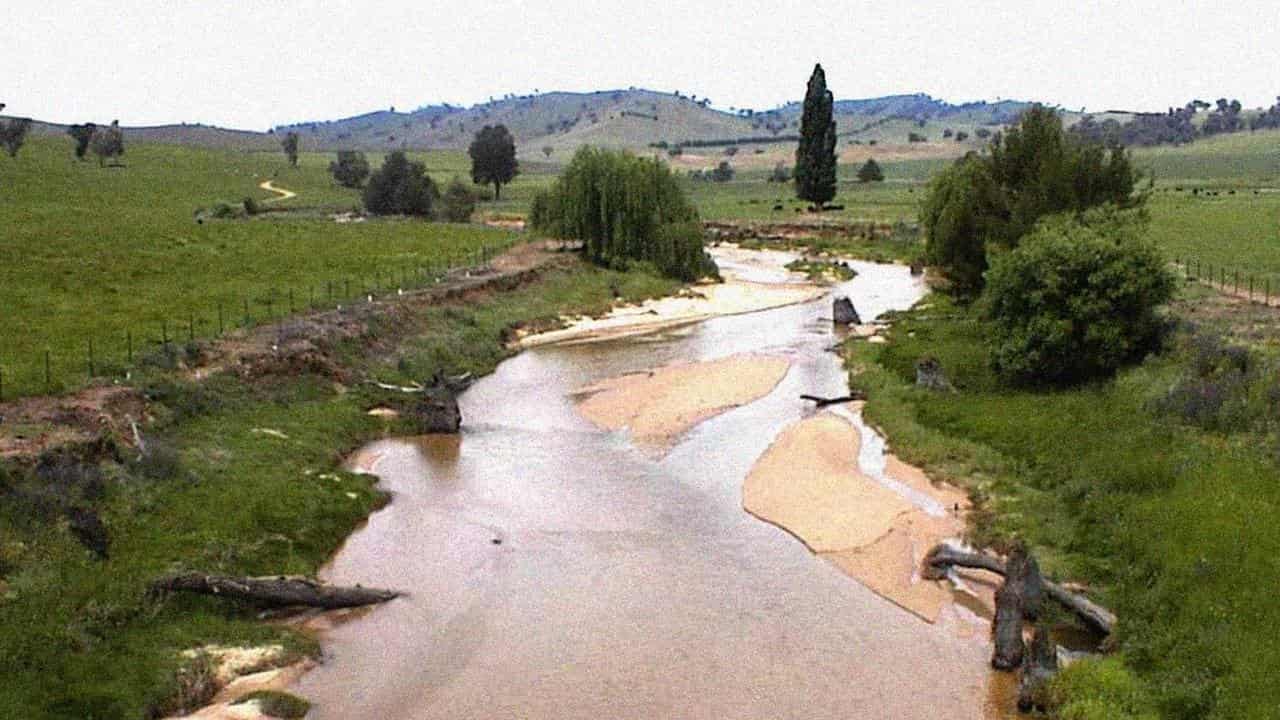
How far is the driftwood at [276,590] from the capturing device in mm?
23719

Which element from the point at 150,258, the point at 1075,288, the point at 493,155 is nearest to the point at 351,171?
the point at 493,155

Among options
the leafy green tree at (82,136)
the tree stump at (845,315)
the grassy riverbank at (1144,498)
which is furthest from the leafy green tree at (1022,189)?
the leafy green tree at (82,136)

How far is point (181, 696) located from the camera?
66.7ft

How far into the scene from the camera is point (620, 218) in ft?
261

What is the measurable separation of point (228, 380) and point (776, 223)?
8600cm

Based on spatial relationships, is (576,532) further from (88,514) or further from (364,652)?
(88,514)

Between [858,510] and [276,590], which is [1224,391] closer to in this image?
[858,510]

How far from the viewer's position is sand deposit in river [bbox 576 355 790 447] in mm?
41713

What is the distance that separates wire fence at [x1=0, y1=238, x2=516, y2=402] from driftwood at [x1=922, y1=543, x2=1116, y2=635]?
2298cm

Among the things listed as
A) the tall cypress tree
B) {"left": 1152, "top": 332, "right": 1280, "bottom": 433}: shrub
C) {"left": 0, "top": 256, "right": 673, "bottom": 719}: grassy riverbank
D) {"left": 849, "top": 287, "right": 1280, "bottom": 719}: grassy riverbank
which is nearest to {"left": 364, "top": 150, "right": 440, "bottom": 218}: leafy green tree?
the tall cypress tree

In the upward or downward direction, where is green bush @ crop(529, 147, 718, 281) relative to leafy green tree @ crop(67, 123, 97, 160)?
downward

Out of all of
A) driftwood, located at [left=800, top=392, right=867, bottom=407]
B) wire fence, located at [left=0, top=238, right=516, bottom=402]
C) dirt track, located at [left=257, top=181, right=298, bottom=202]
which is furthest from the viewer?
dirt track, located at [left=257, top=181, right=298, bottom=202]

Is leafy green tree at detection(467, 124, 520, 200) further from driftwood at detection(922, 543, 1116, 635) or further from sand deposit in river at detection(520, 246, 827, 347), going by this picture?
driftwood at detection(922, 543, 1116, 635)

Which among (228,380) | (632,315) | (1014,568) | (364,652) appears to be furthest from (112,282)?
(1014,568)
